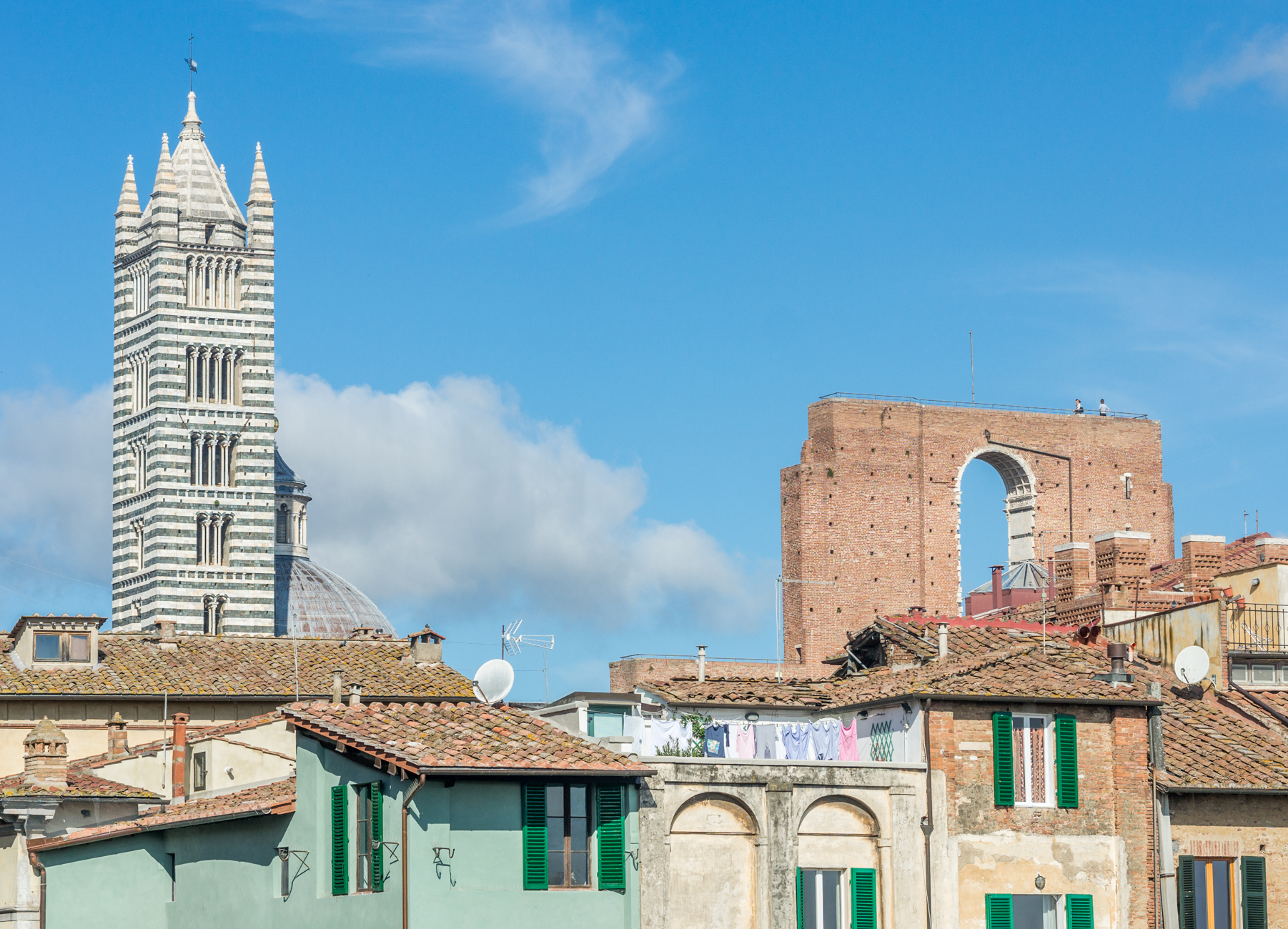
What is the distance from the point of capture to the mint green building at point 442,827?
88.4 feet

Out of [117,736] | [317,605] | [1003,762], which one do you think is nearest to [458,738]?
[1003,762]

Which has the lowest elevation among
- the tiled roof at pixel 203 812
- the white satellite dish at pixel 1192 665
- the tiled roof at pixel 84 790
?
the tiled roof at pixel 203 812

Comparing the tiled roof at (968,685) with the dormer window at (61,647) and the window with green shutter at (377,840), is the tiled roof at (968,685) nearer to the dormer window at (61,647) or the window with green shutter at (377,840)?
the window with green shutter at (377,840)

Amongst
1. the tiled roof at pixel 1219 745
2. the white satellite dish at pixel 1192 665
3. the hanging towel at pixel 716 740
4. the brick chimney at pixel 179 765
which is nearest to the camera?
the tiled roof at pixel 1219 745

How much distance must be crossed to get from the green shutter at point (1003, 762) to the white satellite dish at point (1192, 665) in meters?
4.93

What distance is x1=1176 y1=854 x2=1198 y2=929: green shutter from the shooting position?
3050 centimetres

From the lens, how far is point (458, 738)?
2786 centimetres

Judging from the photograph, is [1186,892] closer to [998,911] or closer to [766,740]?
[998,911]

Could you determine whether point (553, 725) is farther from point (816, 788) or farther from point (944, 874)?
point (944, 874)

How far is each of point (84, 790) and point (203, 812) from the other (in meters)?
3.27

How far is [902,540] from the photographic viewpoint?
7194 centimetres

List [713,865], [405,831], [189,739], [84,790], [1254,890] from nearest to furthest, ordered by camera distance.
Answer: [405,831] → [713,865] → [1254,890] → [84,790] → [189,739]

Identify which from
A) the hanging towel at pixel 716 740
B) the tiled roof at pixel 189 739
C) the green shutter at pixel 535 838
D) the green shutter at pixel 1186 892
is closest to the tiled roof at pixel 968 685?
the hanging towel at pixel 716 740

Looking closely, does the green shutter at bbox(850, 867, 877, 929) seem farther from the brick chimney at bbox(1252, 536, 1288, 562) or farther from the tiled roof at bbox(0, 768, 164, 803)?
the brick chimney at bbox(1252, 536, 1288, 562)
